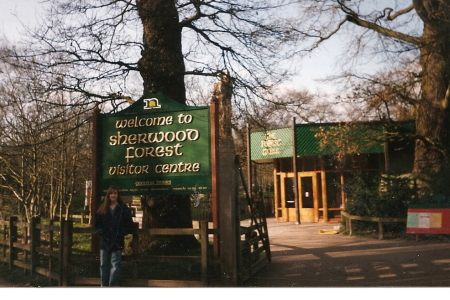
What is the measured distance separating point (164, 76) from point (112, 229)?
3.20 metres

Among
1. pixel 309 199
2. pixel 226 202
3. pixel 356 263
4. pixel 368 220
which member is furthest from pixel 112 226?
pixel 309 199

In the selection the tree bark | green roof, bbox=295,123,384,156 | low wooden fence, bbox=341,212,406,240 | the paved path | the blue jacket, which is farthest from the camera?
low wooden fence, bbox=341,212,406,240

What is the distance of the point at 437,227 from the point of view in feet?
25.3

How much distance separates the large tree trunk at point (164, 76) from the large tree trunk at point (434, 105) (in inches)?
162

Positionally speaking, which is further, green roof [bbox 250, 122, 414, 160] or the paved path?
green roof [bbox 250, 122, 414, 160]

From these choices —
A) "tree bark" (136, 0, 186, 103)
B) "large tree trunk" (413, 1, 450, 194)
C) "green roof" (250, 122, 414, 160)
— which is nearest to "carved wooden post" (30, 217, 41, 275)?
"tree bark" (136, 0, 186, 103)

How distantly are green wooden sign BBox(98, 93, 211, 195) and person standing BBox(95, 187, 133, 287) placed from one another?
676mm

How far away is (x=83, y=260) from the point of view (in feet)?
21.8

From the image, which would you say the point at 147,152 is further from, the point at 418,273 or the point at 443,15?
the point at 443,15

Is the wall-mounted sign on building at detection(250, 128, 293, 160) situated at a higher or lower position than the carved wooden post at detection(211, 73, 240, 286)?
higher

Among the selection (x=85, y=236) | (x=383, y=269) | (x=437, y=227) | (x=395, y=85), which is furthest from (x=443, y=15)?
A: (x=85, y=236)

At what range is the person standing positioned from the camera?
6004 millimetres

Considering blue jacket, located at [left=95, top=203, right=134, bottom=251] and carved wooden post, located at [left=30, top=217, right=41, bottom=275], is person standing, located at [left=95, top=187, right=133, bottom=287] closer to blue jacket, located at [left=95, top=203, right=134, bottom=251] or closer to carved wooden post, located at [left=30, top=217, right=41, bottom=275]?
blue jacket, located at [left=95, top=203, right=134, bottom=251]

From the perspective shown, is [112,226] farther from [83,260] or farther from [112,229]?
[83,260]
